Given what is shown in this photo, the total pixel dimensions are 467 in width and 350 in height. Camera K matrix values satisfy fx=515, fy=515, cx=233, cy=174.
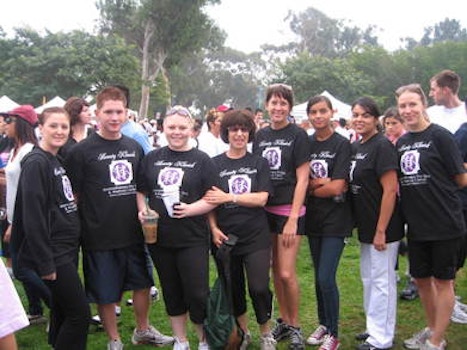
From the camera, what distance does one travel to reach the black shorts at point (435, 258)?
163 inches

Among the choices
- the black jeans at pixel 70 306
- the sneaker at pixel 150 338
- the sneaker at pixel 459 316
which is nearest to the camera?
the black jeans at pixel 70 306

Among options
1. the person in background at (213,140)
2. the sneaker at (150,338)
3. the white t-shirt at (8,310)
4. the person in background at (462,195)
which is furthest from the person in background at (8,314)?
the person in background at (213,140)

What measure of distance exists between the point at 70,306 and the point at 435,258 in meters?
2.86

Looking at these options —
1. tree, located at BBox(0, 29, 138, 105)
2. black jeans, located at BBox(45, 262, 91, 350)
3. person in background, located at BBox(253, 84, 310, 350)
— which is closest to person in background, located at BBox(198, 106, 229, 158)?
person in background, located at BBox(253, 84, 310, 350)

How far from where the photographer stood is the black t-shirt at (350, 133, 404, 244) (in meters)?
4.20

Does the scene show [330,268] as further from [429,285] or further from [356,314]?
[356,314]

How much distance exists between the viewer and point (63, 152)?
438 centimetres

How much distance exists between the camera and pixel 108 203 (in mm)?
4188

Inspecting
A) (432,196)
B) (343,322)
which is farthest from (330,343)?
(432,196)

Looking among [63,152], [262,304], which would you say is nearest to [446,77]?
[262,304]

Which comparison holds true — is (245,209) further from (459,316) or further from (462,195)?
(459,316)

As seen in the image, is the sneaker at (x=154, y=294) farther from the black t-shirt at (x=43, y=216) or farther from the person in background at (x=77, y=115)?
the black t-shirt at (x=43, y=216)

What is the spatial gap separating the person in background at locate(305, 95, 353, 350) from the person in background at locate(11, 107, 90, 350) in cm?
196

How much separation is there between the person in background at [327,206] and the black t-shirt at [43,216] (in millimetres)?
2016
